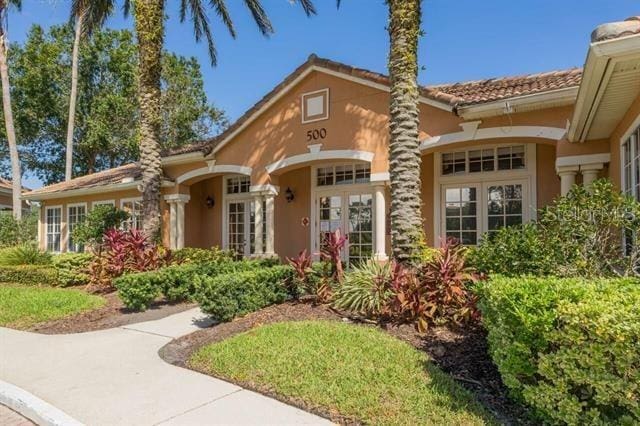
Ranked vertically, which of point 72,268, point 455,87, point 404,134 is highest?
point 455,87

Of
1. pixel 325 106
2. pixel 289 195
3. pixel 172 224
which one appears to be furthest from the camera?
pixel 172 224

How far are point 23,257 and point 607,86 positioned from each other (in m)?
16.5

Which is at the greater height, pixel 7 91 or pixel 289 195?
pixel 7 91

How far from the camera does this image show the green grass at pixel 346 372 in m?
3.97

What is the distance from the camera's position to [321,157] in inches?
466

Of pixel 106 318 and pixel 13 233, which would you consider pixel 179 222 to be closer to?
pixel 106 318

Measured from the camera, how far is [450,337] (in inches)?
238

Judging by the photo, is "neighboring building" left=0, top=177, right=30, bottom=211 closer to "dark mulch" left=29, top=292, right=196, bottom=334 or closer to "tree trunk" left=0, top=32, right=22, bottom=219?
"tree trunk" left=0, top=32, right=22, bottom=219

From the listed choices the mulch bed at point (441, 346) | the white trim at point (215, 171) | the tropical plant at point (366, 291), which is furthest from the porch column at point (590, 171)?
the white trim at point (215, 171)

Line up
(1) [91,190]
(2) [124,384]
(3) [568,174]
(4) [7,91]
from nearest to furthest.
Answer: (2) [124,384] < (3) [568,174] < (1) [91,190] < (4) [7,91]

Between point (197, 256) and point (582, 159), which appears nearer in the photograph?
→ point (582, 159)

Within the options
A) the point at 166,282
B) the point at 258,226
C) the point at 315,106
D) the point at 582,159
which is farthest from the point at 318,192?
the point at 582,159

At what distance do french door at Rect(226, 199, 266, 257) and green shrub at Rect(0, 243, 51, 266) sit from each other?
6.14 meters

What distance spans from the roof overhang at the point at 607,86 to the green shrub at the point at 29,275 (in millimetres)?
13926
